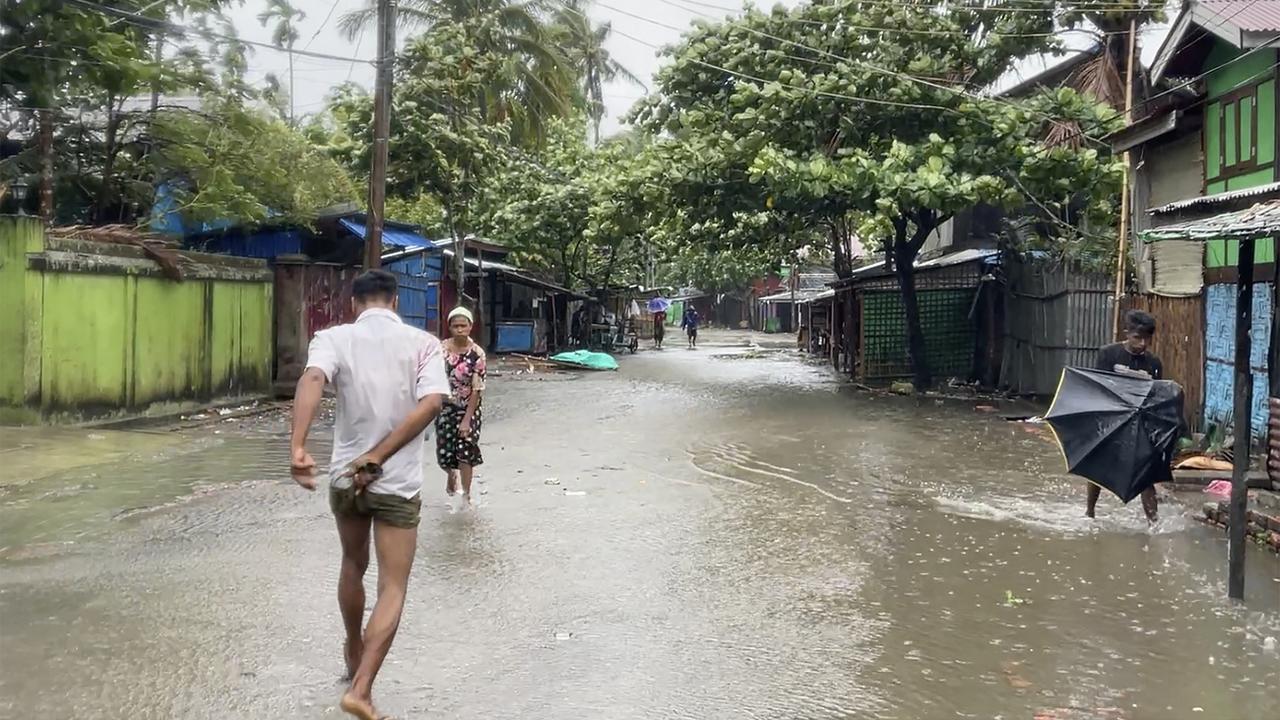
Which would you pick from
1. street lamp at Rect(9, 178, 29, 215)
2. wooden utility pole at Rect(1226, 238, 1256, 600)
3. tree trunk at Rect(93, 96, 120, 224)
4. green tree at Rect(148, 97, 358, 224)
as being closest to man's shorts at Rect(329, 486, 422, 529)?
wooden utility pole at Rect(1226, 238, 1256, 600)

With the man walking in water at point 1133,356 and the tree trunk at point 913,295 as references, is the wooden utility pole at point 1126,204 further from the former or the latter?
the man walking in water at point 1133,356

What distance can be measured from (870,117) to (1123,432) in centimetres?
1071

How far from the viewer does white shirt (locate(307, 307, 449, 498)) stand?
4.30 m

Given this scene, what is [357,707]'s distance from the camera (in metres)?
4.03

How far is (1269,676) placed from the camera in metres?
4.86

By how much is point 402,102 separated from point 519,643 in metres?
16.5

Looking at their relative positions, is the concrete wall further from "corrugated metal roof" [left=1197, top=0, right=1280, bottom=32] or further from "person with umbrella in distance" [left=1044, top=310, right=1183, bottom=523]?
"corrugated metal roof" [left=1197, top=0, right=1280, bottom=32]

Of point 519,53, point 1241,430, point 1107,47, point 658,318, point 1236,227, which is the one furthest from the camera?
point 658,318

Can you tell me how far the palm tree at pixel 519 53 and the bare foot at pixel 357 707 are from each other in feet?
75.2

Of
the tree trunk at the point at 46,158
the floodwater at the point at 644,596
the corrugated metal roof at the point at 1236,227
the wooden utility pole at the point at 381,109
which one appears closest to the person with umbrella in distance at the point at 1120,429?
the floodwater at the point at 644,596

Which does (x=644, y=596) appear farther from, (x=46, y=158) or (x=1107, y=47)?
(x=1107, y=47)

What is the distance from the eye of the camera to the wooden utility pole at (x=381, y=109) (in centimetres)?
1514

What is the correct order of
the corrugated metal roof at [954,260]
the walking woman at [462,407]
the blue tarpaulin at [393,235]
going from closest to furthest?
the walking woman at [462,407] → the blue tarpaulin at [393,235] → the corrugated metal roof at [954,260]

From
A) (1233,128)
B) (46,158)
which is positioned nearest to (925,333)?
(1233,128)
